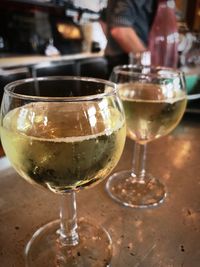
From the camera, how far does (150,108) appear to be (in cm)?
45

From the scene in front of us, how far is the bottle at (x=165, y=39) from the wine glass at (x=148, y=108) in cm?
50

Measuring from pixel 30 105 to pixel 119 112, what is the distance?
99 millimetres

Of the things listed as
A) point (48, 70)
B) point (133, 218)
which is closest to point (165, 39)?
point (133, 218)

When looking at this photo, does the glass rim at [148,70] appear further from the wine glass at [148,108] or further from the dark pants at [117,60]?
the dark pants at [117,60]

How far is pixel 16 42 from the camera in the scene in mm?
2215

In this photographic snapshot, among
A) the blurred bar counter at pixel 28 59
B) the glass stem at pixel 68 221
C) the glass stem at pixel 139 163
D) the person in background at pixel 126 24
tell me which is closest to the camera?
the glass stem at pixel 68 221

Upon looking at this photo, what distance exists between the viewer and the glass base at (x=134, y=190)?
18.0 inches

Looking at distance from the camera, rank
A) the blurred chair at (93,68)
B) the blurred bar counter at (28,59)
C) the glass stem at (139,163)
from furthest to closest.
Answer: the blurred chair at (93,68), the blurred bar counter at (28,59), the glass stem at (139,163)

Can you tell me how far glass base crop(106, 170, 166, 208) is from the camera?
46 cm

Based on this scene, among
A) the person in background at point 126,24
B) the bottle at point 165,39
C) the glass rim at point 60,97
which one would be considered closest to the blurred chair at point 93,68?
the person in background at point 126,24

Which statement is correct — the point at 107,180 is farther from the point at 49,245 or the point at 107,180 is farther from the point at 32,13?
the point at 32,13

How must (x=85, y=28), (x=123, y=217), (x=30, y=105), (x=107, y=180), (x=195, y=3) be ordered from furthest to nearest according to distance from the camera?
1. (x=195, y=3)
2. (x=85, y=28)
3. (x=107, y=180)
4. (x=123, y=217)
5. (x=30, y=105)

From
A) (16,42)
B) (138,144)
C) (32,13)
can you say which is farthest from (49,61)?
(138,144)

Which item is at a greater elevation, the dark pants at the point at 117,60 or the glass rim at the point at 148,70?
the glass rim at the point at 148,70
